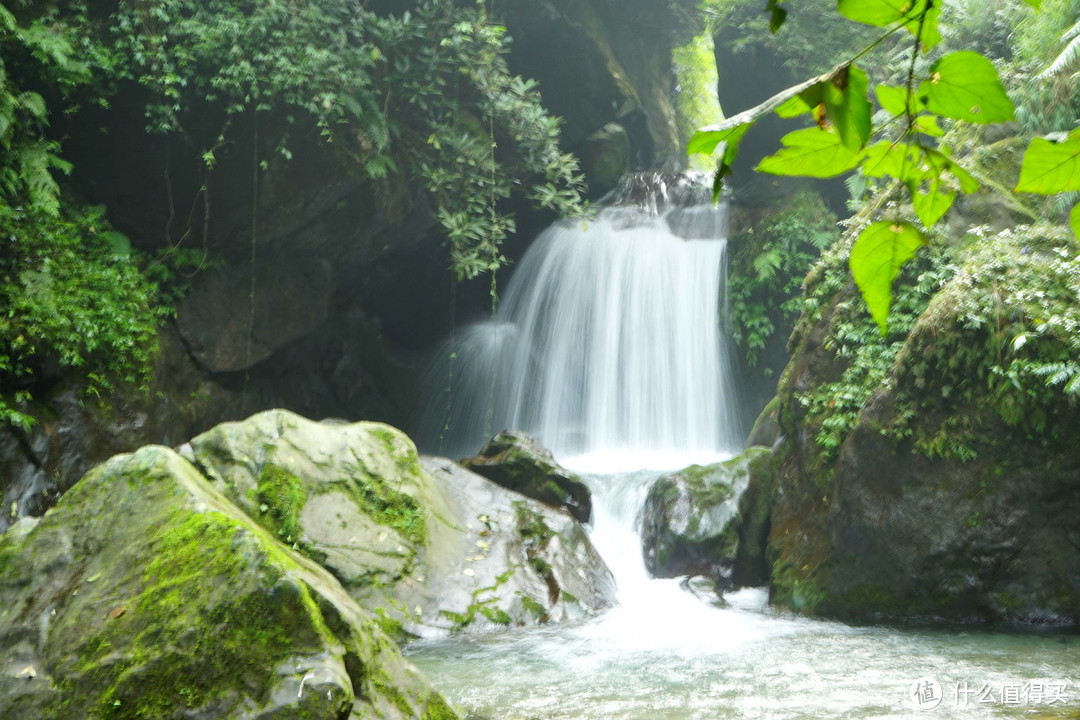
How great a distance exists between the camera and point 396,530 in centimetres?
611

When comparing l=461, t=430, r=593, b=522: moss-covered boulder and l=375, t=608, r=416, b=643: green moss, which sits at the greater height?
l=461, t=430, r=593, b=522: moss-covered boulder

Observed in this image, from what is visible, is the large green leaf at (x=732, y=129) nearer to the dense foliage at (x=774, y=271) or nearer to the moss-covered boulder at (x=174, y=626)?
the moss-covered boulder at (x=174, y=626)

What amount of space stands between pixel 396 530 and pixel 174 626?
11.1 ft

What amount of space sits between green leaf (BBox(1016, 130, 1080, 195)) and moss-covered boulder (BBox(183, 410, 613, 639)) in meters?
5.42

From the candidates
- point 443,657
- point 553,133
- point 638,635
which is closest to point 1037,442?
point 638,635

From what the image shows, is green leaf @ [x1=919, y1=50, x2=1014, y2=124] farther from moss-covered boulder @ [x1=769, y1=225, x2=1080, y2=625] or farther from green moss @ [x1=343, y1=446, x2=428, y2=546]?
green moss @ [x1=343, y1=446, x2=428, y2=546]

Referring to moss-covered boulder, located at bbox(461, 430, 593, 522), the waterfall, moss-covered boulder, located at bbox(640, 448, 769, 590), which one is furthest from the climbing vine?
the waterfall

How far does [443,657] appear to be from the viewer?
499 cm

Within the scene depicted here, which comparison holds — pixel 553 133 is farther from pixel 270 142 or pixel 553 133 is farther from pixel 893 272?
pixel 893 272

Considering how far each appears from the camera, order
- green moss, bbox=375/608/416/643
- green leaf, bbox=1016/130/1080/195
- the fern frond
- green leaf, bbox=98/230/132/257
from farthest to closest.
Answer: green leaf, bbox=98/230/132/257 → the fern frond → green moss, bbox=375/608/416/643 → green leaf, bbox=1016/130/1080/195

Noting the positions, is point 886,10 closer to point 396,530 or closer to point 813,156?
point 813,156

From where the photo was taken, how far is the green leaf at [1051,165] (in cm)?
57

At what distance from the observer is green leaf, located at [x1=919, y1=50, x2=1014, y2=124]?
529 mm

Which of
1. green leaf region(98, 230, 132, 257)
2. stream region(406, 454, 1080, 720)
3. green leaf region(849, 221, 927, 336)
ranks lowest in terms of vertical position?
stream region(406, 454, 1080, 720)
